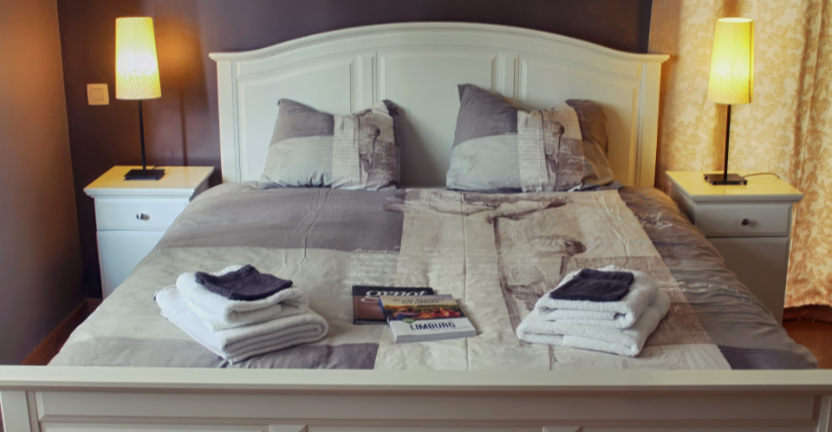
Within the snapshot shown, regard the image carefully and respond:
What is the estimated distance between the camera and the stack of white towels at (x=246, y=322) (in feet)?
5.81

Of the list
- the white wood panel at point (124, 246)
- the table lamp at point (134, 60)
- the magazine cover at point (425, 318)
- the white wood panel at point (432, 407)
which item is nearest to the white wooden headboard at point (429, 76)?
the table lamp at point (134, 60)

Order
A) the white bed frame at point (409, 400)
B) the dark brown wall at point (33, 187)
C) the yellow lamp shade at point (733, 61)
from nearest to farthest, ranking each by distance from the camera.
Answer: the white bed frame at point (409, 400) → the dark brown wall at point (33, 187) → the yellow lamp shade at point (733, 61)

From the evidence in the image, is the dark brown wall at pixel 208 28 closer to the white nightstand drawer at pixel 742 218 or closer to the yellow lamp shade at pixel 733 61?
the yellow lamp shade at pixel 733 61

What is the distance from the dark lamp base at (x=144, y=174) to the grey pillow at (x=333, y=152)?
1.42 feet

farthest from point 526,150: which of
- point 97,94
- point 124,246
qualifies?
point 97,94

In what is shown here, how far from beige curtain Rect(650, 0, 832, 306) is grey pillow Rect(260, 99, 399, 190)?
1.18 metres

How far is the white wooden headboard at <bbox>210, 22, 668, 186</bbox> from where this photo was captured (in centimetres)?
333

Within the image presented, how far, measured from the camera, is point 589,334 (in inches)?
71.5

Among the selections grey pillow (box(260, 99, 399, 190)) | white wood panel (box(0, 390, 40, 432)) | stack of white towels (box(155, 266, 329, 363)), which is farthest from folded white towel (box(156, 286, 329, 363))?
grey pillow (box(260, 99, 399, 190))

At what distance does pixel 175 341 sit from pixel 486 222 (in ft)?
3.88

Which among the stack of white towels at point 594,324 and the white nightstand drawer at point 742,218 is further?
the white nightstand drawer at point 742,218

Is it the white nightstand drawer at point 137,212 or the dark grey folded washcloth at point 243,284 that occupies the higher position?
the dark grey folded washcloth at point 243,284

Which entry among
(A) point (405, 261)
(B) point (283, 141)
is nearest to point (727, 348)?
(A) point (405, 261)

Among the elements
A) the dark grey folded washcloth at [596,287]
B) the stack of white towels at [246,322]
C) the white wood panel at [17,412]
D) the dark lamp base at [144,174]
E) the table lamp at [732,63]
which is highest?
the table lamp at [732,63]
